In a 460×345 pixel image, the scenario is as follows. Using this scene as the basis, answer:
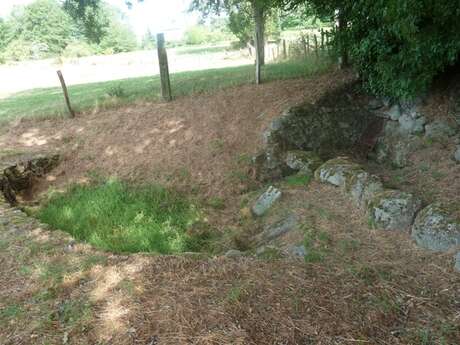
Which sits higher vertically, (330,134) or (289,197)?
(330,134)

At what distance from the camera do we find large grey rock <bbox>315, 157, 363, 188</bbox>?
5.20 m

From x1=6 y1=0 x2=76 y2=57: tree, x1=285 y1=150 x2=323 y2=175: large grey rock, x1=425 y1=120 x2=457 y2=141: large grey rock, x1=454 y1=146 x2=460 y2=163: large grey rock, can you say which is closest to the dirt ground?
x1=285 y1=150 x2=323 y2=175: large grey rock

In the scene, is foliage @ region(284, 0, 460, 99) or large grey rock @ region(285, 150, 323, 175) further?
large grey rock @ region(285, 150, 323, 175)

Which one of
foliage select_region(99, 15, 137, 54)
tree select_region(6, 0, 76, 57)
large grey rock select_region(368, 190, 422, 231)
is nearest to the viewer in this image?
large grey rock select_region(368, 190, 422, 231)

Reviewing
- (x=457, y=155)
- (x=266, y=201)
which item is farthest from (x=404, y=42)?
(x=266, y=201)

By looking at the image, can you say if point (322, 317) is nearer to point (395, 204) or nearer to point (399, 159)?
point (395, 204)

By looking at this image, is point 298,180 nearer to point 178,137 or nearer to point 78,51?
point 178,137

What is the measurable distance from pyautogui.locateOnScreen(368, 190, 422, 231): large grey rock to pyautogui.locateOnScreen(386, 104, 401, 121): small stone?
2759 mm

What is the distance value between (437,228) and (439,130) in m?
2.66

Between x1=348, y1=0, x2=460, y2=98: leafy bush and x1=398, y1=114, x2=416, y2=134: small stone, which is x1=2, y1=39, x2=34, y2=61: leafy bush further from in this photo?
x1=398, y1=114, x2=416, y2=134: small stone

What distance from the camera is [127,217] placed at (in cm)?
643

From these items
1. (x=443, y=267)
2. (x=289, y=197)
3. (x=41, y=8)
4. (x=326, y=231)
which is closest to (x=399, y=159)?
(x=289, y=197)

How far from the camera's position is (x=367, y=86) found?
6.93m

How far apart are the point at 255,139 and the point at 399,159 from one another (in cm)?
284
